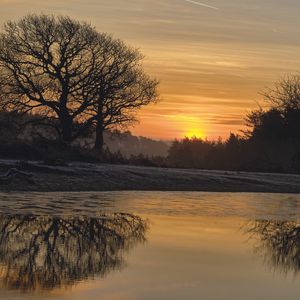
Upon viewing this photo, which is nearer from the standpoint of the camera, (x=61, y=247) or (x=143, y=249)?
(x=61, y=247)

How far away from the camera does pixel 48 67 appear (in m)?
54.6

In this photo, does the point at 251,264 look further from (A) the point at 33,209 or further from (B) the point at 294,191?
(B) the point at 294,191

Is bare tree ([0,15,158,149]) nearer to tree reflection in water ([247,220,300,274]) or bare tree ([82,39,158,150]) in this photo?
bare tree ([82,39,158,150])

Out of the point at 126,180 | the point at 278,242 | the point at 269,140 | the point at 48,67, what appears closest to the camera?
the point at 278,242

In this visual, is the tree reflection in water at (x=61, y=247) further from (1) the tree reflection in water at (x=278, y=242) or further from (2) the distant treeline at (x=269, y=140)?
(2) the distant treeline at (x=269, y=140)

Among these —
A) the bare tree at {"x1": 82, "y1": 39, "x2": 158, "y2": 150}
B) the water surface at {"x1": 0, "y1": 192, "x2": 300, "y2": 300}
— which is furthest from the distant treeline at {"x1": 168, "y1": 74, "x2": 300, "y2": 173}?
the water surface at {"x1": 0, "y1": 192, "x2": 300, "y2": 300}

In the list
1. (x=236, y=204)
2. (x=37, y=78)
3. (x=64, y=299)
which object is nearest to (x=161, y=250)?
(x=64, y=299)

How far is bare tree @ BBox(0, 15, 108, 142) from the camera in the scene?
54250mm

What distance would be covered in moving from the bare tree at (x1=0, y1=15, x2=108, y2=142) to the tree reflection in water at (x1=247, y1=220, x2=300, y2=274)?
3603 cm

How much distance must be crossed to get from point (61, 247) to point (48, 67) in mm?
41438

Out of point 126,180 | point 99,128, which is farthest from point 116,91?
point 126,180

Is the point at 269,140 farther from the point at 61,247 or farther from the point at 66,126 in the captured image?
the point at 61,247

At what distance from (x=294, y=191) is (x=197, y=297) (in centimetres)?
2657

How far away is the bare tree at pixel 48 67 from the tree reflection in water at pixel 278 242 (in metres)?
36.0
